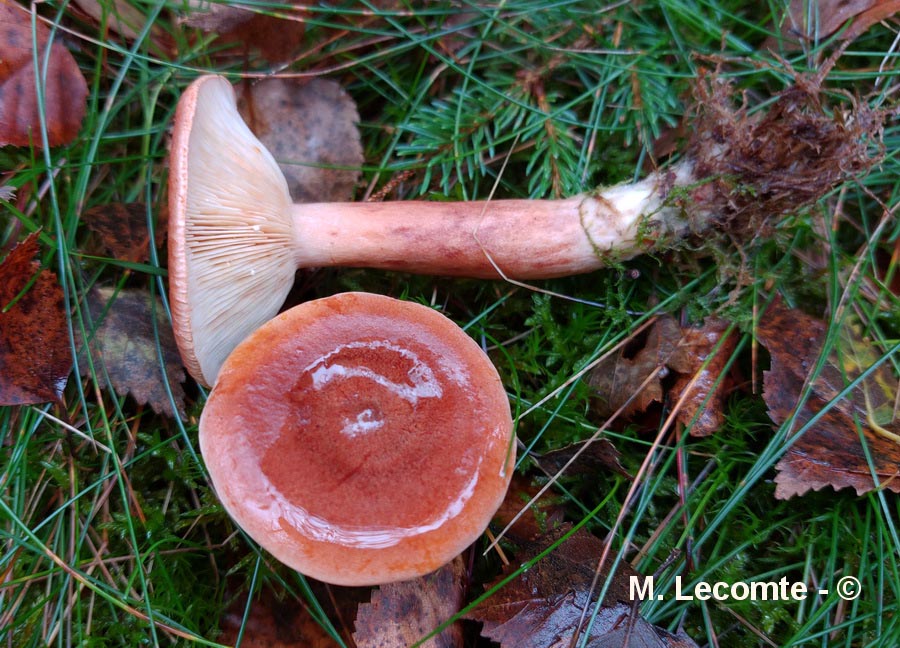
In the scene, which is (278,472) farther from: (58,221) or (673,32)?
(673,32)

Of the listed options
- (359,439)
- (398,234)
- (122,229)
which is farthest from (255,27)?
(359,439)

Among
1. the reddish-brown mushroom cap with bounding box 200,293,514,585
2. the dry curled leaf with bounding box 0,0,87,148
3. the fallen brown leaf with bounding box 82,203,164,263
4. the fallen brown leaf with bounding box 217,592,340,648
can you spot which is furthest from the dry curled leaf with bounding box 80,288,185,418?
the fallen brown leaf with bounding box 217,592,340,648

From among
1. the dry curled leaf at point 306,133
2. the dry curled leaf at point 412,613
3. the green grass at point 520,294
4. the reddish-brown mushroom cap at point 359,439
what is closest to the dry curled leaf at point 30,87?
the green grass at point 520,294

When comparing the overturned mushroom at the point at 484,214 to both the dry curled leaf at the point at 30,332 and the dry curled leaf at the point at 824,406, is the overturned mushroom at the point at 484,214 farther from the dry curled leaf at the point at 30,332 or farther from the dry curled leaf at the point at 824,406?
the dry curled leaf at the point at 30,332

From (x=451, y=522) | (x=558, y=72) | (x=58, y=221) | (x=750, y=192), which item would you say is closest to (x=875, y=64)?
(x=750, y=192)

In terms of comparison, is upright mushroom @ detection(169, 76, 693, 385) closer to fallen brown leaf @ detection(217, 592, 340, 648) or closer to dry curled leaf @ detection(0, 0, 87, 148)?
dry curled leaf @ detection(0, 0, 87, 148)

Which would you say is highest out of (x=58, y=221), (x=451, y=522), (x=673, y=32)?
(x=673, y=32)
